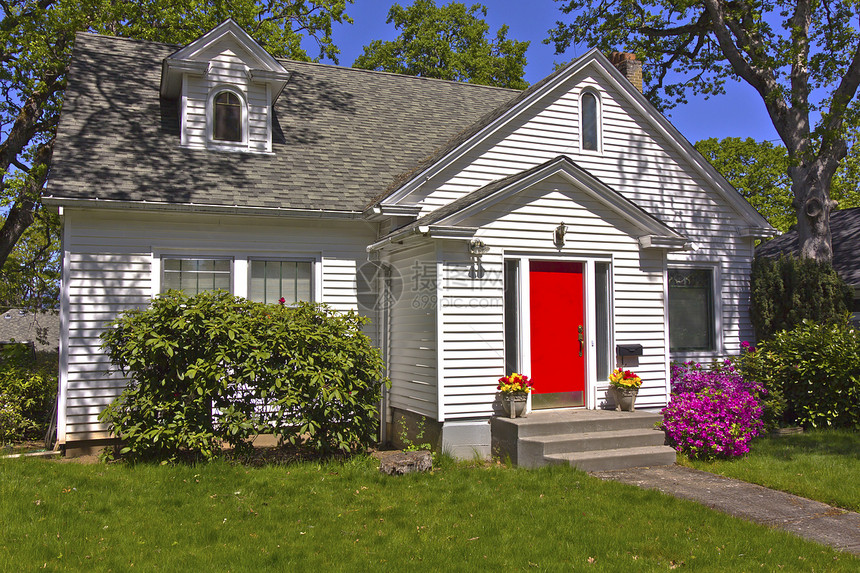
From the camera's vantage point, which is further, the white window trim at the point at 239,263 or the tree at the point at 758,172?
the tree at the point at 758,172

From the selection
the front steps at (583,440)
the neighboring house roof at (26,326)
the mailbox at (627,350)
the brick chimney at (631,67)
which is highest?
the brick chimney at (631,67)

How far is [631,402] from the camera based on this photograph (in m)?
9.86

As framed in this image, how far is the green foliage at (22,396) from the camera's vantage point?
10328mm

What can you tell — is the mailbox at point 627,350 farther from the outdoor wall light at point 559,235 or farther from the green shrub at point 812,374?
the green shrub at point 812,374

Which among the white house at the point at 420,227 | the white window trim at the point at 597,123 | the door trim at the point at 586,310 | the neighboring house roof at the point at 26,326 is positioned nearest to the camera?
the white house at the point at 420,227

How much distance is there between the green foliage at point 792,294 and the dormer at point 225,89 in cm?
933

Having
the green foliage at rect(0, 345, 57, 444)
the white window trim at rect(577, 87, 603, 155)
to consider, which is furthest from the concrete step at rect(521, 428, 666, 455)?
the green foliage at rect(0, 345, 57, 444)

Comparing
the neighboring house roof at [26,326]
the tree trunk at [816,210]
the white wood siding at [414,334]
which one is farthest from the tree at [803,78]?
the neighboring house roof at [26,326]

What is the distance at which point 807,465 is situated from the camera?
8.77 m

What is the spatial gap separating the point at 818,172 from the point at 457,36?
21.0 metres

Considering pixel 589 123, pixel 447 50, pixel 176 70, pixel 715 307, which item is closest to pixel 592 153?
pixel 589 123

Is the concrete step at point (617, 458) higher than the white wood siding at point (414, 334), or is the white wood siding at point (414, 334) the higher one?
the white wood siding at point (414, 334)

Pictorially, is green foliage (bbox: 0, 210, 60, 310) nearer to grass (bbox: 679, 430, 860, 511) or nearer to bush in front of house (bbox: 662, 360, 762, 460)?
bush in front of house (bbox: 662, 360, 762, 460)

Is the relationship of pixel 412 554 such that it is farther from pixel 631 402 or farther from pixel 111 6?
pixel 111 6
